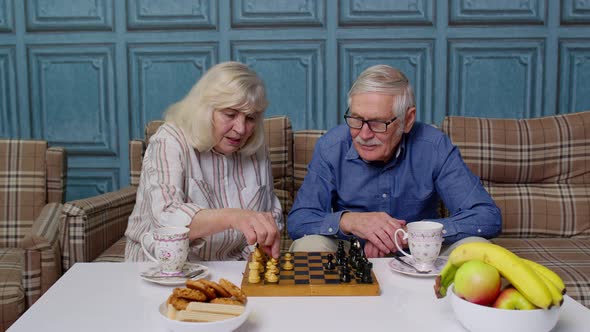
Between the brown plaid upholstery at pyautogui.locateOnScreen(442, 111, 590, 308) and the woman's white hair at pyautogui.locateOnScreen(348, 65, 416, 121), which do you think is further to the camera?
the brown plaid upholstery at pyautogui.locateOnScreen(442, 111, 590, 308)

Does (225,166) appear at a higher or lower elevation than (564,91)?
lower

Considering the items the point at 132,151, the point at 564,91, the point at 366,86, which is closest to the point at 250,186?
the point at 366,86

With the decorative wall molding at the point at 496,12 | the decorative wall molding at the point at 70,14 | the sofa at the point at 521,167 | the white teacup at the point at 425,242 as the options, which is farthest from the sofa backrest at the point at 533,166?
the decorative wall molding at the point at 70,14

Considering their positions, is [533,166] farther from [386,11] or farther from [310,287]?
[310,287]

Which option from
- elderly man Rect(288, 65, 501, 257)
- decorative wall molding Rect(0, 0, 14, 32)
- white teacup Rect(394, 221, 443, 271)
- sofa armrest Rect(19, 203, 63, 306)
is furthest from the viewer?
decorative wall molding Rect(0, 0, 14, 32)

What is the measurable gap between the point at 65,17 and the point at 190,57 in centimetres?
67

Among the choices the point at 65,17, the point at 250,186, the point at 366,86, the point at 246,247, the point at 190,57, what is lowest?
the point at 246,247

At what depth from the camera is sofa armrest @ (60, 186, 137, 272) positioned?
7.32ft

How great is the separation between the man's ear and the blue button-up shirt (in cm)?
4

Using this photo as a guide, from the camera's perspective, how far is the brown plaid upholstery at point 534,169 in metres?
2.57

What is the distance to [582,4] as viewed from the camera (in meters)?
3.09

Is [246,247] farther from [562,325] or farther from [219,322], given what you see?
[562,325]

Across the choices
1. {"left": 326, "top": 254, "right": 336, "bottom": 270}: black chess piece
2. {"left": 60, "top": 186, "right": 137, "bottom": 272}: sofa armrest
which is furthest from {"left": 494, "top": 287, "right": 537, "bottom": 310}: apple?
{"left": 60, "top": 186, "right": 137, "bottom": 272}: sofa armrest

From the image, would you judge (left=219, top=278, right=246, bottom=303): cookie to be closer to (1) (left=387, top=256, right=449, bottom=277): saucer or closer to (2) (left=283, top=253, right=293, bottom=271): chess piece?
(2) (left=283, top=253, right=293, bottom=271): chess piece
